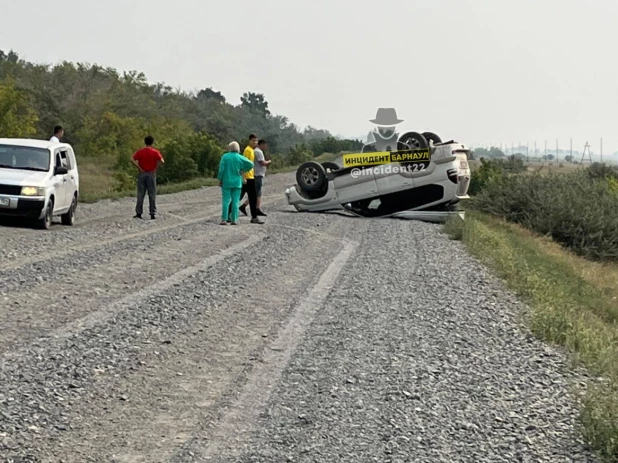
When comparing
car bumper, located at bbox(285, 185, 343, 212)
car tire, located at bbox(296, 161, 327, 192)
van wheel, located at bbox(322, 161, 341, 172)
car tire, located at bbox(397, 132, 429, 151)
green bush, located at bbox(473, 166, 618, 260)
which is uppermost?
car tire, located at bbox(397, 132, 429, 151)

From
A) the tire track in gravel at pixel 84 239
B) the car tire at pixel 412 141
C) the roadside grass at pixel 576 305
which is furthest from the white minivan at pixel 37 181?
the car tire at pixel 412 141

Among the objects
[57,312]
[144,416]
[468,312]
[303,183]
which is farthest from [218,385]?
[303,183]

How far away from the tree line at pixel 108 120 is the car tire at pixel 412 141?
79.0 feet

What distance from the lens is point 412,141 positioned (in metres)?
25.6

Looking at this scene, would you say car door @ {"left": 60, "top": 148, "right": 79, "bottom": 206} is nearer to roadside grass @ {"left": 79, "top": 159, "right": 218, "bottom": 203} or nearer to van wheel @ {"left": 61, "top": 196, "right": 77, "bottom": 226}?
van wheel @ {"left": 61, "top": 196, "right": 77, "bottom": 226}

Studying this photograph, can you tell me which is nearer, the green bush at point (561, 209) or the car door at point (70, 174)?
the car door at point (70, 174)

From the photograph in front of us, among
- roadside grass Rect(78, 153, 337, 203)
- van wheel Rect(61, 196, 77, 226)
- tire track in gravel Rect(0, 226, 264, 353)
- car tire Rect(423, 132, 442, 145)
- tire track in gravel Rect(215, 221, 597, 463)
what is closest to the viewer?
tire track in gravel Rect(215, 221, 597, 463)

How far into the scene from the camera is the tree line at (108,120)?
51.7 meters

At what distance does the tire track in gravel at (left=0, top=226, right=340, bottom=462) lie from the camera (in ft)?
19.6

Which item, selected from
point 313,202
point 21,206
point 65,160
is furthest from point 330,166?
point 21,206

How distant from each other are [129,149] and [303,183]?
41.9 meters

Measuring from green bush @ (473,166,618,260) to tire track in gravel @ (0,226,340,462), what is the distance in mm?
24633

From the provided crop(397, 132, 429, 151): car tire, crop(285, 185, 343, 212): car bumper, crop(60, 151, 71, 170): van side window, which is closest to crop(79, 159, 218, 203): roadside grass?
crop(285, 185, 343, 212): car bumper

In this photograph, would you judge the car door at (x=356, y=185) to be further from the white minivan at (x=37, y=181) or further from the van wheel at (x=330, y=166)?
the white minivan at (x=37, y=181)
